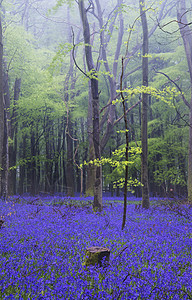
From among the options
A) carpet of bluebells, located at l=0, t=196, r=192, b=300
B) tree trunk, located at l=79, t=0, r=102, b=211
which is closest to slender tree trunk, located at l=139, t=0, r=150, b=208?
tree trunk, located at l=79, t=0, r=102, b=211

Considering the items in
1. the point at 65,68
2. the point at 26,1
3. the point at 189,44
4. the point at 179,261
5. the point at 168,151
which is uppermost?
the point at 26,1

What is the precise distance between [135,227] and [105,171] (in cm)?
1845

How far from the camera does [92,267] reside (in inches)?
130

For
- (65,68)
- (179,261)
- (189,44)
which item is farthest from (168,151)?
(179,261)

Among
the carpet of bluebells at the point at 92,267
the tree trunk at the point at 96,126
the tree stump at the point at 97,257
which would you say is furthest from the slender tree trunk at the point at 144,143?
the tree stump at the point at 97,257

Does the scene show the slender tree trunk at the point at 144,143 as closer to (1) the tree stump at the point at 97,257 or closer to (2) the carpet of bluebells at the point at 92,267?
(2) the carpet of bluebells at the point at 92,267

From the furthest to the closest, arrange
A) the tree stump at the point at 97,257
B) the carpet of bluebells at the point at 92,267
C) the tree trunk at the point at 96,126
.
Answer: the tree trunk at the point at 96,126 < the tree stump at the point at 97,257 < the carpet of bluebells at the point at 92,267

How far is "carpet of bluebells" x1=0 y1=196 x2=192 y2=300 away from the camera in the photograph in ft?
8.89

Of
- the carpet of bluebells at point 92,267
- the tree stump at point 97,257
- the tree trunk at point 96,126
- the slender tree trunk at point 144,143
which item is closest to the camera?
the carpet of bluebells at point 92,267

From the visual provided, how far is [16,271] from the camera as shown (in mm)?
Result: 3105

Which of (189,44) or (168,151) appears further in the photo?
(168,151)

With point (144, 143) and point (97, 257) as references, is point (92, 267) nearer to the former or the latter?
Answer: point (97, 257)

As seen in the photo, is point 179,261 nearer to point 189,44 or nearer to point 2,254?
point 2,254

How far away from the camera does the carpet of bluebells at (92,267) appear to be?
271 centimetres
